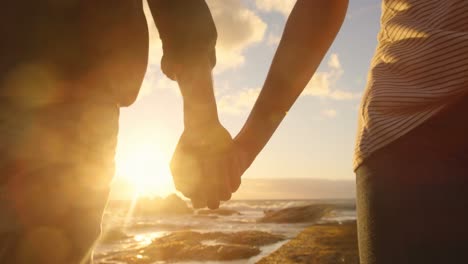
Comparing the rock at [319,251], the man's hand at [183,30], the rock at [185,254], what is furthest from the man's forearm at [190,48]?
the rock at [185,254]

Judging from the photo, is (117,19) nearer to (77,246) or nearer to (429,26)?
(77,246)

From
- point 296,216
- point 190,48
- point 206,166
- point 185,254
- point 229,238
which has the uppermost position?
point 190,48

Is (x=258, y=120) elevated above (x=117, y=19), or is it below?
below

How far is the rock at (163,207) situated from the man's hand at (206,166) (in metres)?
37.4

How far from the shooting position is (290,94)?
1748 millimetres

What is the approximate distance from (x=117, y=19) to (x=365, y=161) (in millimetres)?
1030

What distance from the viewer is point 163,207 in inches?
1550

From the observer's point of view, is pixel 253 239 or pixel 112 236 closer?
pixel 253 239

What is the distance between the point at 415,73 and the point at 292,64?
55 cm

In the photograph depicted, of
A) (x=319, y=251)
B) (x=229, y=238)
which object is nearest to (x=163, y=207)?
(x=229, y=238)

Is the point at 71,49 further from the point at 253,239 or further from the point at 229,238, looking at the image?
the point at 229,238

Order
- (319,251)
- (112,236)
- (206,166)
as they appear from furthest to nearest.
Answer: (112,236)
(319,251)
(206,166)

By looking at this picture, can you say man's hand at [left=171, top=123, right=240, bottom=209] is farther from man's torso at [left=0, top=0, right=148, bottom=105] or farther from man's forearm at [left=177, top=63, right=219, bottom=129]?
man's torso at [left=0, top=0, right=148, bottom=105]

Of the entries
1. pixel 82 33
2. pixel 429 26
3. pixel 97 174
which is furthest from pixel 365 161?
pixel 82 33
